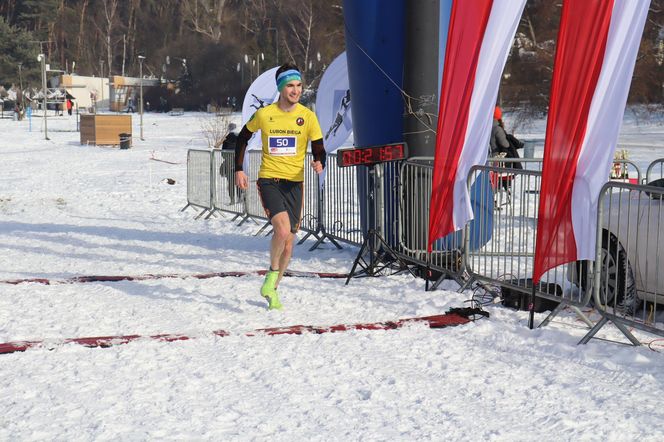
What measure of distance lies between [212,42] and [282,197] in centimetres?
7786

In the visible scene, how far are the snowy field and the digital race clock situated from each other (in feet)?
3.77

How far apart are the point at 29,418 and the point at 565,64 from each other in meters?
3.78

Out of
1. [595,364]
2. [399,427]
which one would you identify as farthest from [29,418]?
[595,364]

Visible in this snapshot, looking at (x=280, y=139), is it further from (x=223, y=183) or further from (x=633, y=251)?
(x=223, y=183)

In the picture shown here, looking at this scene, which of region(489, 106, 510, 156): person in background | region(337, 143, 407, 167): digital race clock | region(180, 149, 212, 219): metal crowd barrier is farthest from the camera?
region(180, 149, 212, 219): metal crowd barrier

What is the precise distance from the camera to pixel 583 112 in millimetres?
5445

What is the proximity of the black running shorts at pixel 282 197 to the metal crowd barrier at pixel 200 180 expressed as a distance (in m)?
7.68

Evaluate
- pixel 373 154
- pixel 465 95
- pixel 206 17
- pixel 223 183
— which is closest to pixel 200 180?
pixel 223 183

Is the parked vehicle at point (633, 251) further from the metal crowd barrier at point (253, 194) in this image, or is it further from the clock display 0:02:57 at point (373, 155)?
the metal crowd barrier at point (253, 194)

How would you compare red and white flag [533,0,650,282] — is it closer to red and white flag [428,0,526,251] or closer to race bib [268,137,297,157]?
red and white flag [428,0,526,251]

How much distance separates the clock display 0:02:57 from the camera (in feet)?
26.1

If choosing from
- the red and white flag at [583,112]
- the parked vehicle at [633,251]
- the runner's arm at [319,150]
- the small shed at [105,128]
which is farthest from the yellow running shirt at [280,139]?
the small shed at [105,128]

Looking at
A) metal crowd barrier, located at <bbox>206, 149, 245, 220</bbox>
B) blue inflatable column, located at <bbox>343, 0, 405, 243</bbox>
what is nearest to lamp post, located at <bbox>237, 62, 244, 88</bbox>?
metal crowd barrier, located at <bbox>206, 149, 245, 220</bbox>

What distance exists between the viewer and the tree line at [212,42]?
145 ft
